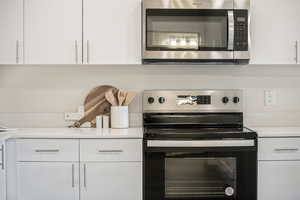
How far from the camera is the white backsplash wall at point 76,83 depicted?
9.71 ft

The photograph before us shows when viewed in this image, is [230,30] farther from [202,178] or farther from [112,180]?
[112,180]

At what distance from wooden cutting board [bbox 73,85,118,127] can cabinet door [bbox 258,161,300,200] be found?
4.28 ft

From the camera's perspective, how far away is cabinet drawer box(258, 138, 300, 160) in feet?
8.13

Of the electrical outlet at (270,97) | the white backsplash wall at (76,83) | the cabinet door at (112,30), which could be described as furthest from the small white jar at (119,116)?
the electrical outlet at (270,97)

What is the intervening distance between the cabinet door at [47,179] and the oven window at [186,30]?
1.06 m

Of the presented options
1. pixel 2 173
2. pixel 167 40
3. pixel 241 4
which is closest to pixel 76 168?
pixel 2 173

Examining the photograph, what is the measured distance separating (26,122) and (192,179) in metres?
1.47

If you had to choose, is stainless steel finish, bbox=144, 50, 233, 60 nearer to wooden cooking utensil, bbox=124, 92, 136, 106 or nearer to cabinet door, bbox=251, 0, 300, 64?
cabinet door, bbox=251, 0, 300, 64

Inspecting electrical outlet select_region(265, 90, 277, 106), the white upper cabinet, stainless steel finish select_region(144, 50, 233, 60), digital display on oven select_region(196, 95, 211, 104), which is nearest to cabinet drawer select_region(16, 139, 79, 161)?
the white upper cabinet

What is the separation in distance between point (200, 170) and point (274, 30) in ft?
3.92

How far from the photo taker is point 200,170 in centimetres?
246

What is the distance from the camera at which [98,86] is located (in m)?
2.96

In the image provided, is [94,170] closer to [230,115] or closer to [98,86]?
[98,86]

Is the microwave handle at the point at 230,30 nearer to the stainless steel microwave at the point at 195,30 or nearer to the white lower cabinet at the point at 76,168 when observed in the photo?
the stainless steel microwave at the point at 195,30
